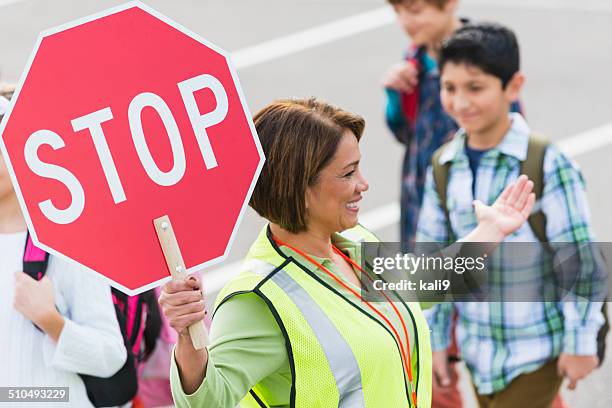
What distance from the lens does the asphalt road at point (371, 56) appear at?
9164 mm

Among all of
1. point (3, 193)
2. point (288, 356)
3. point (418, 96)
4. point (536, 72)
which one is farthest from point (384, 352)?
point (536, 72)

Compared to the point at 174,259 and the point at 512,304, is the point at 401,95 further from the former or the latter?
the point at 174,259

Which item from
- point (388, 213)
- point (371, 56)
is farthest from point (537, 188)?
point (371, 56)

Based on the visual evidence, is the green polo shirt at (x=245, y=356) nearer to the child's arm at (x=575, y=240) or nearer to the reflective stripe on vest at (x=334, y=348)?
the reflective stripe on vest at (x=334, y=348)

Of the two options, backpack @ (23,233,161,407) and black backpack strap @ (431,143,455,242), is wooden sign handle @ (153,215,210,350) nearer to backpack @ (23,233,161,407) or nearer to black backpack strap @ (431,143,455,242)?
backpack @ (23,233,161,407)

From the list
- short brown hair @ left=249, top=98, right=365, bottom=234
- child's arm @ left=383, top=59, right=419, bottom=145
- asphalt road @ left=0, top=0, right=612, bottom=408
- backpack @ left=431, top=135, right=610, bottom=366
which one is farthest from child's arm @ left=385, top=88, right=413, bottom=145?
short brown hair @ left=249, top=98, right=365, bottom=234

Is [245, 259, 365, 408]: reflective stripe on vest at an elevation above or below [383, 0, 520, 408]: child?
below

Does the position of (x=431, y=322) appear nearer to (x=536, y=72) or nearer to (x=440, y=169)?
(x=440, y=169)

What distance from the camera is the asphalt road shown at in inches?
361

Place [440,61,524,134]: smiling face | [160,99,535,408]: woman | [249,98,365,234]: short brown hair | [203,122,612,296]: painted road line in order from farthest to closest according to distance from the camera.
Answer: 1. [203,122,612,296]: painted road line
2. [440,61,524,134]: smiling face
3. [249,98,365,234]: short brown hair
4. [160,99,535,408]: woman

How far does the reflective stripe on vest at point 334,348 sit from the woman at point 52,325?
88 centimetres

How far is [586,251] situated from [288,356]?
1823mm

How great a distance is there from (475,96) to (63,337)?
6.64 feet

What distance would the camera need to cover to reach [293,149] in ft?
10.8
